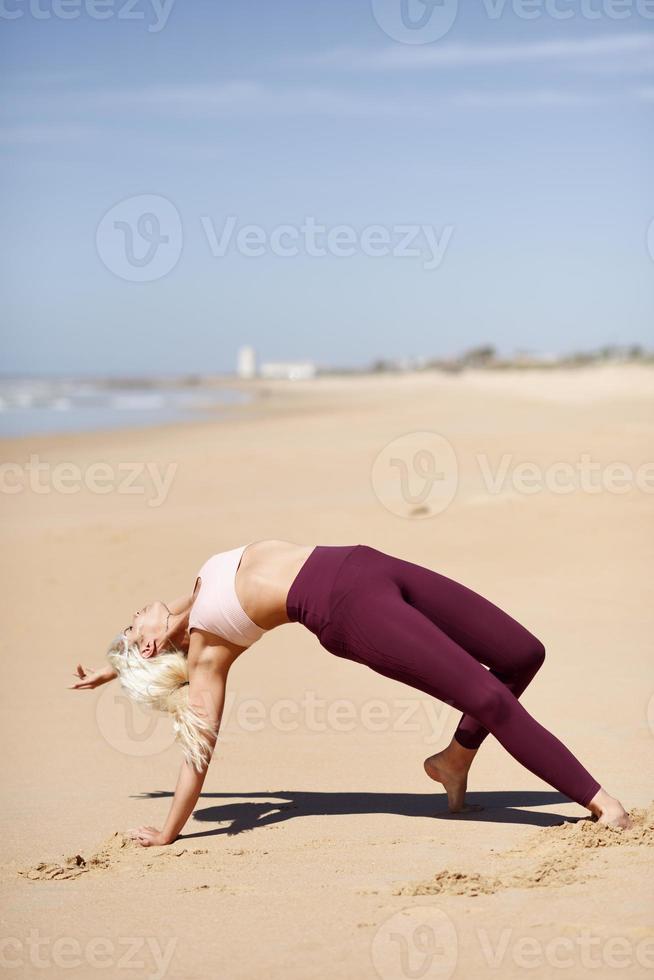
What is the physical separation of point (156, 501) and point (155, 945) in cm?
1035

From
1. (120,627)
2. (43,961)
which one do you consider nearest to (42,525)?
(120,627)

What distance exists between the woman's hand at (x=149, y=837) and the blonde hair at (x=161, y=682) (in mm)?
326

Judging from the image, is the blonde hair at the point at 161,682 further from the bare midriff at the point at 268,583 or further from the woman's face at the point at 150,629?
the bare midriff at the point at 268,583

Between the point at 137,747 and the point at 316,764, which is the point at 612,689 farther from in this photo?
the point at 137,747

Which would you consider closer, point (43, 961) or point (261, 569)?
point (43, 961)

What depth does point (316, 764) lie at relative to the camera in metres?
5.62

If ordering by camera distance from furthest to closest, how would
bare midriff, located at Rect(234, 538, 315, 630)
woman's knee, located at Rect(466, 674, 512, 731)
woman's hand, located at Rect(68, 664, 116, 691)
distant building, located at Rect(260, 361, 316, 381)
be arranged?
distant building, located at Rect(260, 361, 316, 381) → woman's hand, located at Rect(68, 664, 116, 691) → bare midriff, located at Rect(234, 538, 315, 630) → woman's knee, located at Rect(466, 674, 512, 731)

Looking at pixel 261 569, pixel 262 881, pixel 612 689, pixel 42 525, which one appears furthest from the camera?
pixel 42 525

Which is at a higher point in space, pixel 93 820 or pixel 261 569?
pixel 261 569

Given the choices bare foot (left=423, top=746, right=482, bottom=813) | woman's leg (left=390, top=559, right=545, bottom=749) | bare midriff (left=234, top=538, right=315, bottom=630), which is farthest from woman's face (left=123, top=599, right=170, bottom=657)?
bare foot (left=423, top=746, right=482, bottom=813)

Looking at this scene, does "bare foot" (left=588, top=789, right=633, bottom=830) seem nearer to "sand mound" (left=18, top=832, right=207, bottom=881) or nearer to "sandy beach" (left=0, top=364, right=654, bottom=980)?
"sandy beach" (left=0, top=364, right=654, bottom=980)

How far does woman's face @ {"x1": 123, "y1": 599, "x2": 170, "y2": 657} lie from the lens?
4.67 m

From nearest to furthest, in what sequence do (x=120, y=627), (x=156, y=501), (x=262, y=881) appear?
(x=262, y=881), (x=120, y=627), (x=156, y=501)

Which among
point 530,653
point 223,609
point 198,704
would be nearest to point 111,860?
point 198,704
